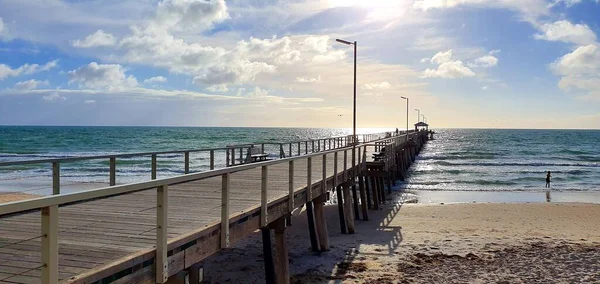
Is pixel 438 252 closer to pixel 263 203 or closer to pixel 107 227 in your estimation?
pixel 263 203

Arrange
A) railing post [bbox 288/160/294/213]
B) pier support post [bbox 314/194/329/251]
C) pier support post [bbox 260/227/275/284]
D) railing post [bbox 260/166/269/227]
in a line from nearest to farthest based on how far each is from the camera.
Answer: railing post [bbox 260/166/269/227]
railing post [bbox 288/160/294/213]
pier support post [bbox 260/227/275/284]
pier support post [bbox 314/194/329/251]

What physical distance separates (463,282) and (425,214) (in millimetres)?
8365

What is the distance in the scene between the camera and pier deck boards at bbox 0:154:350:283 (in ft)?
13.3

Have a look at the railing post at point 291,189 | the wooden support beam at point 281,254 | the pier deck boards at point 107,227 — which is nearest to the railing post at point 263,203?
the pier deck boards at point 107,227

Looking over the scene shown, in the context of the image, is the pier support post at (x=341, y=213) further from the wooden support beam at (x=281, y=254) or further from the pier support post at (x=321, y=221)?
the wooden support beam at (x=281, y=254)

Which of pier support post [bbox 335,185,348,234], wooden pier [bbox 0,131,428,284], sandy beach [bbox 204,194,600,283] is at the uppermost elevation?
wooden pier [bbox 0,131,428,284]

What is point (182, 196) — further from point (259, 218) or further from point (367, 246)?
point (367, 246)

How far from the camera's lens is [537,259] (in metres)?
11.8

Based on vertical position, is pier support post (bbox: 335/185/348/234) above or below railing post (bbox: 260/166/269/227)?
below

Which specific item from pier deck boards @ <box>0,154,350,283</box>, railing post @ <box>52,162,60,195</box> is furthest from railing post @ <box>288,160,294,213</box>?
railing post @ <box>52,162,60,195</box>

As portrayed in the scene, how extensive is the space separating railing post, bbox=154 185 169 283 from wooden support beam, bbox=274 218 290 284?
4325 mm

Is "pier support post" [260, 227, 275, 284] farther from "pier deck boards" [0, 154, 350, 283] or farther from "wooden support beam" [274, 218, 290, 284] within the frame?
"pier deck boards" [0, 154, 350, 283]

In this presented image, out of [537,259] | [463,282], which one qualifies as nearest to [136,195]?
[463,282]

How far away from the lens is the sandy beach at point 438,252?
33.7 ft
